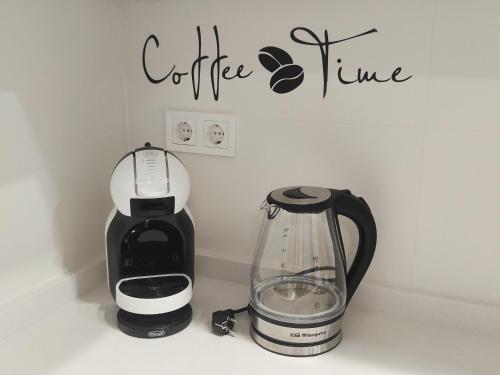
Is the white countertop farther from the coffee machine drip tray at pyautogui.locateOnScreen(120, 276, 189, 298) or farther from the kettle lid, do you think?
the kettle lid

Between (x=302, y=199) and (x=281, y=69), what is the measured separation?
0.91 feet

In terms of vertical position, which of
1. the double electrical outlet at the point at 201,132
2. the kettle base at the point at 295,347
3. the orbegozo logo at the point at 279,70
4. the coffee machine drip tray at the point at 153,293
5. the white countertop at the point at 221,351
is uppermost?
Answer: the orbegozo logo at the point at 279,70

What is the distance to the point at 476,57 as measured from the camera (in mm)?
830

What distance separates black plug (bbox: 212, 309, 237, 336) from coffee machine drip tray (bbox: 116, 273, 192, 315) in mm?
59

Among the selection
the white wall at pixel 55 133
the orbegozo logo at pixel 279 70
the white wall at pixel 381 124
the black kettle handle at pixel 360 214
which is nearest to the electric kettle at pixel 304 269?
the black kettle handle at pixel 360 214

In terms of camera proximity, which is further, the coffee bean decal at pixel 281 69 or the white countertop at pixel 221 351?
the coffee bean decal at pixel 281 69

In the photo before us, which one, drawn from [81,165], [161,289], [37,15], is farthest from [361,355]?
[37,15]

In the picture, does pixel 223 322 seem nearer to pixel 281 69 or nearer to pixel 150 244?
pixel 150 244

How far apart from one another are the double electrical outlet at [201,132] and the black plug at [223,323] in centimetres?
31

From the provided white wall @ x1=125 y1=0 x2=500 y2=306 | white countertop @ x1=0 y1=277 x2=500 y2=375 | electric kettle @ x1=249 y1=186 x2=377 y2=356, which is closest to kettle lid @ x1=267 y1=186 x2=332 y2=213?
electric kettle @ x1=249 y1=186 x2=377 y2=356

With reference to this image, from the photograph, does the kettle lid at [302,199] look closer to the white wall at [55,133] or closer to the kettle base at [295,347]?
the kettle base at [295,347]

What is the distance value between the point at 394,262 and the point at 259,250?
0.25m

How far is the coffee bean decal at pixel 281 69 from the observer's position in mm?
954

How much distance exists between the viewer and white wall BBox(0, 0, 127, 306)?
33.8 inches
